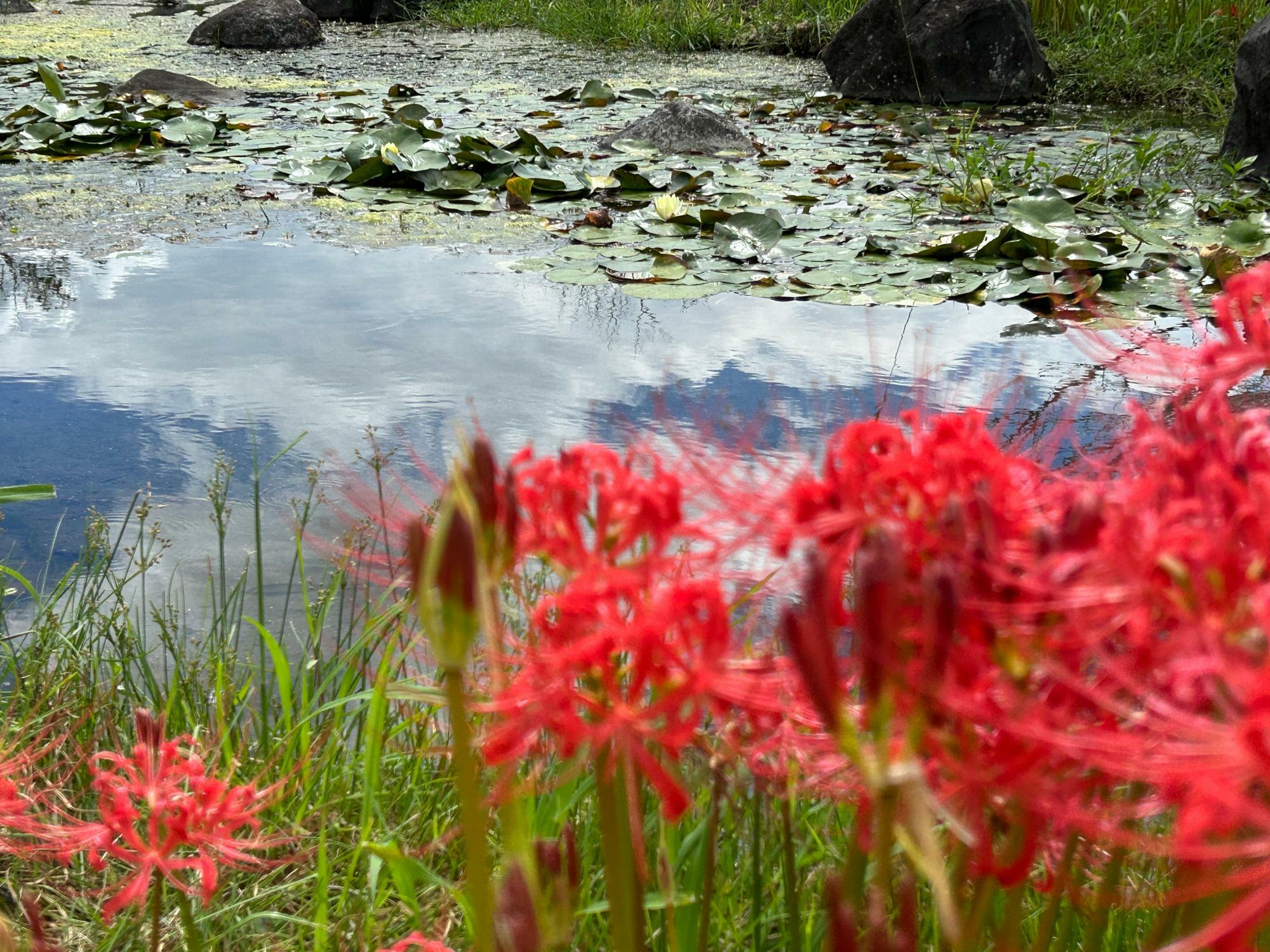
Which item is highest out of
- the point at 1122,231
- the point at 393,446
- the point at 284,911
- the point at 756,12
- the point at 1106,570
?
the point at 756,12

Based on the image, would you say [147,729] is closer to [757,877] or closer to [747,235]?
[757,877]

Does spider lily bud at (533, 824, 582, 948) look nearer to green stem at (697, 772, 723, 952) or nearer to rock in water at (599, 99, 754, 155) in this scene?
green stem at (697, 772, 723, 952)

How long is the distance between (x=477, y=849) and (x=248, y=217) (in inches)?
181

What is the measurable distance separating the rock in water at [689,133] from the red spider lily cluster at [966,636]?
223 inches

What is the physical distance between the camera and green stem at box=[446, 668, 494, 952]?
430mm

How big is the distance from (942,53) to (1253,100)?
264cm

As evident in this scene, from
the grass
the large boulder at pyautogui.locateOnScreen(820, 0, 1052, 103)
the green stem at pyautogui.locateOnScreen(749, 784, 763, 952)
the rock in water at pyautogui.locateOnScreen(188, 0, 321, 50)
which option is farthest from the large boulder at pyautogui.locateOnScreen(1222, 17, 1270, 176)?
the rock in water at pyautogui.locateOnScreen(188, 0, 321, 50)

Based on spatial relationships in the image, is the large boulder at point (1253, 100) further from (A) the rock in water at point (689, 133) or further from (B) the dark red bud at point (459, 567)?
(B) the dark red bud at point (459, 567)

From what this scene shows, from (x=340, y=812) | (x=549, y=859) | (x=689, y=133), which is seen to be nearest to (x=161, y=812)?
(x=549, y=859)

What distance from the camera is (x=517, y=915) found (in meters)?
0.43

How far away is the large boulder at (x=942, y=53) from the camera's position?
24.4 ft

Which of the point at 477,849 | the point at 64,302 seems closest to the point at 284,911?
the point at 477,849

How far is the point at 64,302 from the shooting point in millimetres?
3678

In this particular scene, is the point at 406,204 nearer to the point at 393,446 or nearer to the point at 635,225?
the point at 635,225
